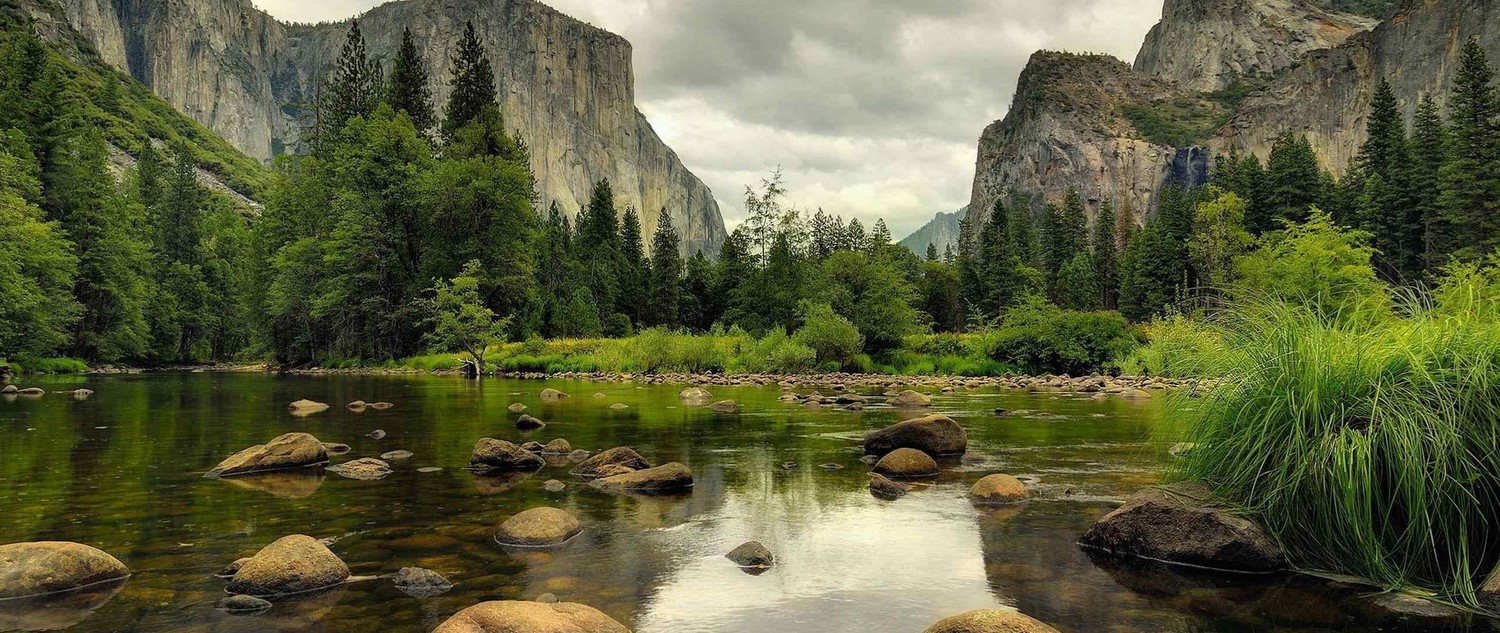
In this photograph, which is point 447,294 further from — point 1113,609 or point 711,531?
point 1113,609

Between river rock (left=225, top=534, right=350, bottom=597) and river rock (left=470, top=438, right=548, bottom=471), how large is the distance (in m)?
5.51

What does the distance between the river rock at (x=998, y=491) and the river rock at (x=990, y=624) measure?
4.86 metres

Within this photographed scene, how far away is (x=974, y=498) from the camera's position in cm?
958

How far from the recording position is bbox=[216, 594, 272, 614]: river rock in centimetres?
543

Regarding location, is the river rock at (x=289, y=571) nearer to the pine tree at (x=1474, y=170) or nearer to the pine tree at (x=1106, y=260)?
the pine tree at (x=1474, y=170)

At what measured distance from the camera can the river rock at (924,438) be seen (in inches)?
521

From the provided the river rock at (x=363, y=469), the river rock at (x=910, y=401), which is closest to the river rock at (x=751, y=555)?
the river rock at (x=363, y=469)

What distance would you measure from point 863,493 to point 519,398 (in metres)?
18.7

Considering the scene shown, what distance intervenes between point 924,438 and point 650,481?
5321 millimetres

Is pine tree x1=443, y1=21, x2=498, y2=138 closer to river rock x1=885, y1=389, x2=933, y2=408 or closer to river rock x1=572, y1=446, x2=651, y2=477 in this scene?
river rock x1=885, y1=389, x2=933, y2=408

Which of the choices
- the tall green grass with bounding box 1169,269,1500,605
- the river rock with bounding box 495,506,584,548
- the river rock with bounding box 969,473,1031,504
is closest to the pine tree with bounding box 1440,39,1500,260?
the river rock with bounding box 969,473,1031,504

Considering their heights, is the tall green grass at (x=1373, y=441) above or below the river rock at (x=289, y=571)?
above

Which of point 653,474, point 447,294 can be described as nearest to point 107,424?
point 653,474

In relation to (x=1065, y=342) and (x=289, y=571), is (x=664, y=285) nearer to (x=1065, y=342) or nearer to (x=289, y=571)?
(x=1065, y=342)
